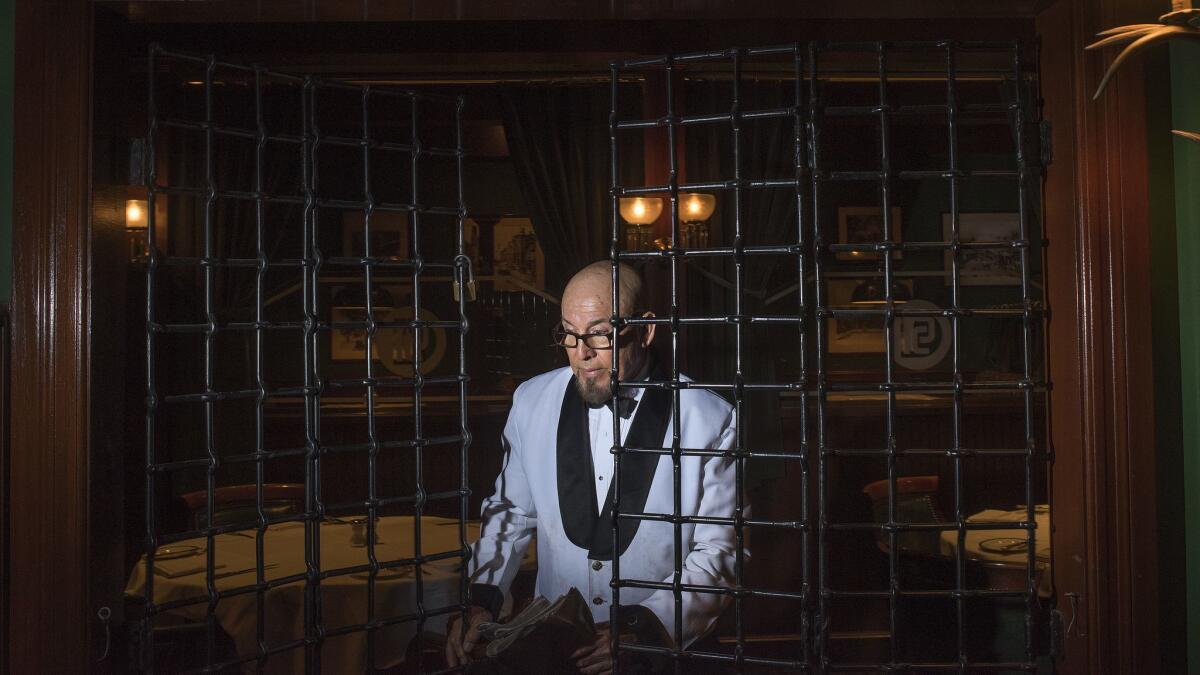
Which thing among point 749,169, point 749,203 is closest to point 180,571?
point 749,203

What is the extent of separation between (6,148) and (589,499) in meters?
2.10

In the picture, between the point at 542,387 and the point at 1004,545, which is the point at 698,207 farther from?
the point at 1004,545

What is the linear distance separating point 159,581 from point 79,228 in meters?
1.61

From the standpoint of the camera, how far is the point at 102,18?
86.7 inches

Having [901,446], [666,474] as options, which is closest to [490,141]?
[901,446]

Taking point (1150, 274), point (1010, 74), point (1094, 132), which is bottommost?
point (1150, 274)

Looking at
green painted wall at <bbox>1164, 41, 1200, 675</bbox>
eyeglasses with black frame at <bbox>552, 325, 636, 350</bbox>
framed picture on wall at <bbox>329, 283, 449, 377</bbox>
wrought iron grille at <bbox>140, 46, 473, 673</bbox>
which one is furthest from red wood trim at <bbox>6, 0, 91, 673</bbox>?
framed picture on wall at <bbox>329, 283, 449, 377</bbox>

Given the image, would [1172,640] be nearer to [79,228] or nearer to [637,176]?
[79,228]

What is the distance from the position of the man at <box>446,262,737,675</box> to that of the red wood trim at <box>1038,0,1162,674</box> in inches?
40.4

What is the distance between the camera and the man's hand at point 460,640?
2.64 m

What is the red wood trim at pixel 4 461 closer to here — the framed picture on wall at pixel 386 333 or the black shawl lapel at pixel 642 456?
the black shawl lapel at pixel 642 456

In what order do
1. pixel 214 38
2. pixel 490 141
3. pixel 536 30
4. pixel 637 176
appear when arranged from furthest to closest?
1. pixel 490 141
2. pixel 637 176
3. pixel 214 38
4. pixel 536 30

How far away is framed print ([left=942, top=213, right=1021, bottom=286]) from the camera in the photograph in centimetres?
801

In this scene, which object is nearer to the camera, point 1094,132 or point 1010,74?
point 1094,132
